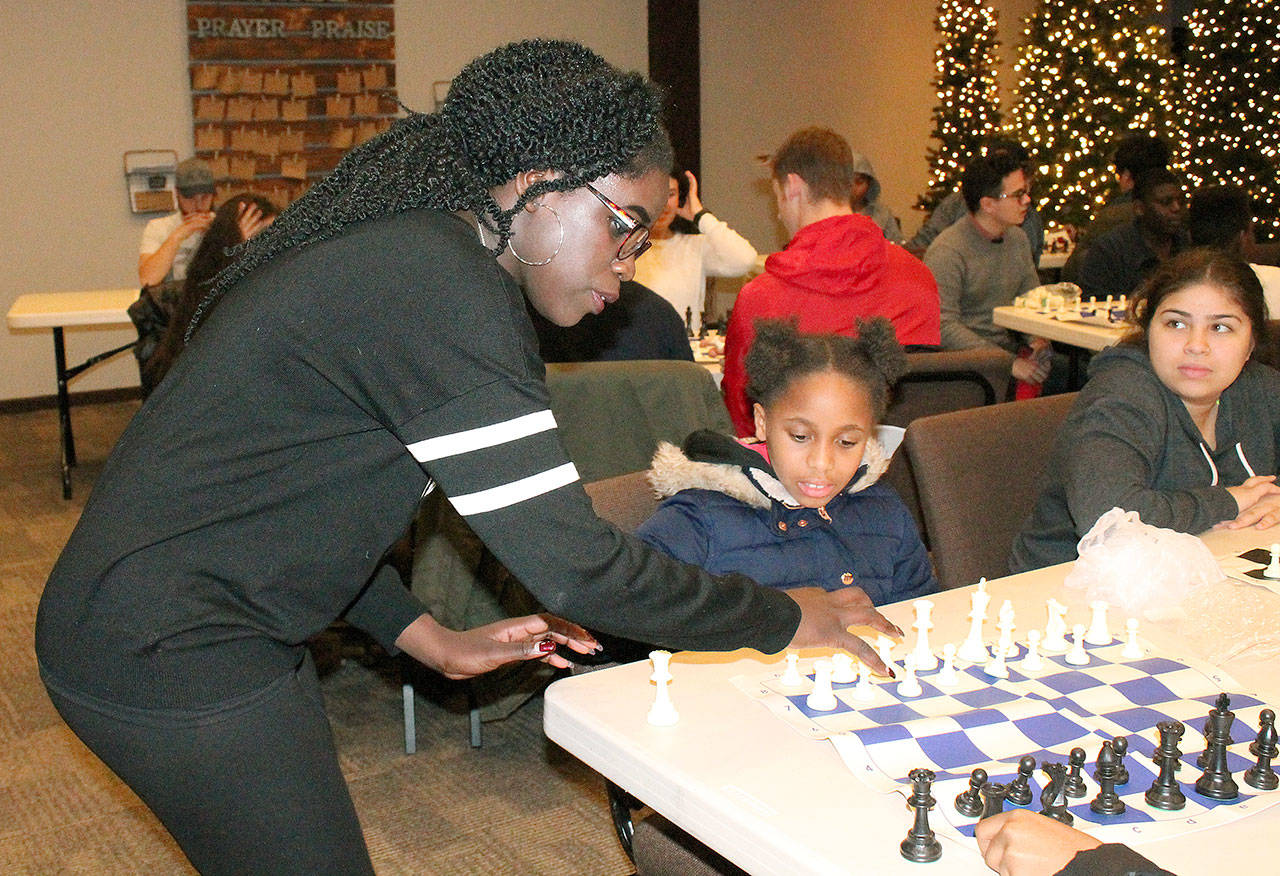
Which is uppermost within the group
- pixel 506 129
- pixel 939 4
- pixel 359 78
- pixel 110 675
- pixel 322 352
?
pixel 939 4

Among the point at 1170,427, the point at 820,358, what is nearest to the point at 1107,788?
the point at 820,358

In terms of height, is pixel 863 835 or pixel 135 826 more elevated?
pixel 863 835

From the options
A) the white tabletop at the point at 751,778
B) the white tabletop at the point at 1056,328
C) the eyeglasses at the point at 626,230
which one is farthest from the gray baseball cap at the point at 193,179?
the eyeglasses at the point at 626,230

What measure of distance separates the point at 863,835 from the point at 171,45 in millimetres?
7669

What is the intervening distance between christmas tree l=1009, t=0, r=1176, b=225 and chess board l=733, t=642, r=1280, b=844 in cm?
839

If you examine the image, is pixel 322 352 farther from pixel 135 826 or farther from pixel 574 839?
pixel 135 826

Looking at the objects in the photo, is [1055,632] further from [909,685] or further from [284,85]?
[284,85]

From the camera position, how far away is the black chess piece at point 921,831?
4.00ft

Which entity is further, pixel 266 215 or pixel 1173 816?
pixel 266 215

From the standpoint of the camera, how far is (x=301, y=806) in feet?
4.60

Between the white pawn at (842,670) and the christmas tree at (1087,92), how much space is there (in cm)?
853

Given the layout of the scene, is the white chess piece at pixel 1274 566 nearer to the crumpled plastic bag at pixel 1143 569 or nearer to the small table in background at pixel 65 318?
the crumpled plastic bag at pixel 1143 569

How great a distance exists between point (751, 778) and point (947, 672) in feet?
1.29

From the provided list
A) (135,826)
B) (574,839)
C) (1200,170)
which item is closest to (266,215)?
(135,826)
